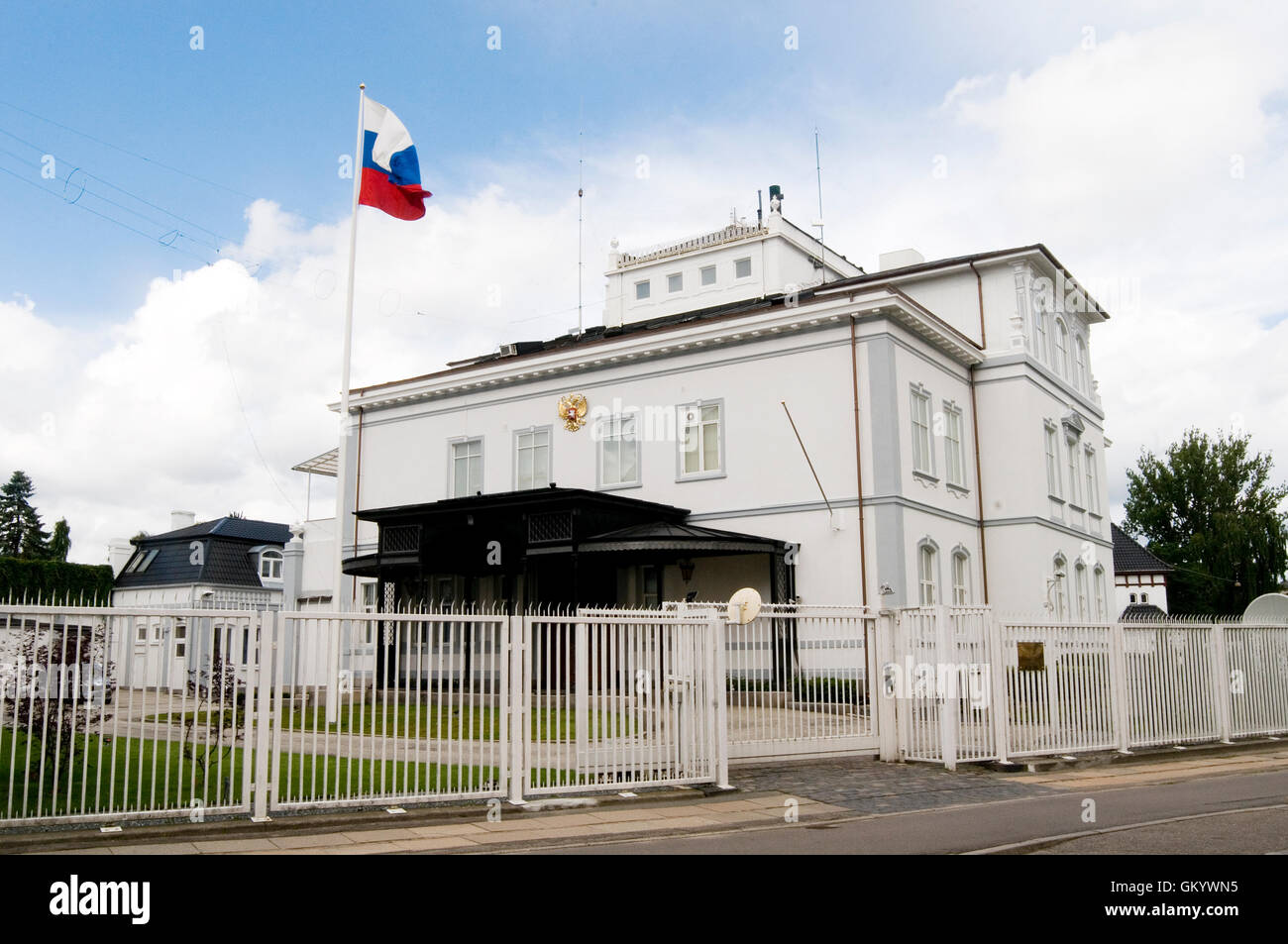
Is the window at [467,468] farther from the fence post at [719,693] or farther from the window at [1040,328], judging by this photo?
the fence post at [719,693]

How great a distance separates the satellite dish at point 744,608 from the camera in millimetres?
14031

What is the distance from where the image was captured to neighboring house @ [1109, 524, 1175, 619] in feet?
180

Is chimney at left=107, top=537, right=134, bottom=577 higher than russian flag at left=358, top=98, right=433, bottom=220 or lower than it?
lower

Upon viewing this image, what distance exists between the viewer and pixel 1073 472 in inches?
1318

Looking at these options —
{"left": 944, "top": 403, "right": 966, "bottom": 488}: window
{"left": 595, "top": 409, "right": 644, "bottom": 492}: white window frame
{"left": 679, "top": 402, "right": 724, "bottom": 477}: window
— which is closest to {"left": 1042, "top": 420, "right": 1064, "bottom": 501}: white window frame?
{"left": 944, "top": 403, "right": 966, "bottom": 488}: window

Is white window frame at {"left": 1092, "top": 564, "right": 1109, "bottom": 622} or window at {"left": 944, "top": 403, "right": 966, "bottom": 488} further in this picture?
white window frame at {"left": 1092, "top": 564, "right": 1109, "bottom": 622}

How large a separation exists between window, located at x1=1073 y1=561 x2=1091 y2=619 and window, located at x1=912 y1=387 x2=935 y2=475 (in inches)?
Answer: 317

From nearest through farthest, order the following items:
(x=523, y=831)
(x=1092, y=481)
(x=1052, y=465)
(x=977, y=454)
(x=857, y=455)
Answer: (x=523, y=831), (x=857, y=455), (x=977, y=454), (x=1052, y=465), (x=1092, y=481)

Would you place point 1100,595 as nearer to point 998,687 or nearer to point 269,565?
point 998,687

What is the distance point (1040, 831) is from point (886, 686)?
234 inches

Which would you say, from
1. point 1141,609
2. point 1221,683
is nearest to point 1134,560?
point 1141,609

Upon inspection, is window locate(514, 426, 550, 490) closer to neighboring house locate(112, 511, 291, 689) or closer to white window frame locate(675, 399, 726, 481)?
white window frame locate(675, 399, 726, 481)

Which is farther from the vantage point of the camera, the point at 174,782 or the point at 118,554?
the point at 118,554
